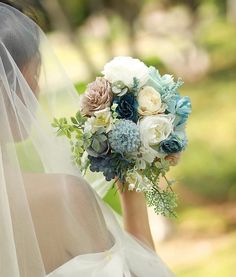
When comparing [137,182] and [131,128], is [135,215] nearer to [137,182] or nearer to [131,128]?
[137,182]

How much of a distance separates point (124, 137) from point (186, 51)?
8095mm

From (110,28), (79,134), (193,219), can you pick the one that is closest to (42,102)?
(79,134)

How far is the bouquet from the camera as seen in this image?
1.72 metres

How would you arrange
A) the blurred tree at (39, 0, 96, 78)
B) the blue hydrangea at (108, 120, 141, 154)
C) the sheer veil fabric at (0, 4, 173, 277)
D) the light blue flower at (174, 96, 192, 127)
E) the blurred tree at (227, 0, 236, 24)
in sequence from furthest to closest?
the blurred tree at (227, 0, 236, 24), the blurred tree at (39, 0, 96, 78), the light blue flower at (174, 96, 192, 127), the blue hydrangea at (108, 120, 141, 154), the sheer veil fabric at (0, 4, 173, 277)

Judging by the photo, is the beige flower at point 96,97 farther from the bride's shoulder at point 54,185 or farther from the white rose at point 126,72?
the bride's shoulder at point 54,185

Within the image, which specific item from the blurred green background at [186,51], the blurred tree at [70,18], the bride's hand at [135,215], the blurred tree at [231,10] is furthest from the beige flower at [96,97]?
the blurred tree at [231,10]

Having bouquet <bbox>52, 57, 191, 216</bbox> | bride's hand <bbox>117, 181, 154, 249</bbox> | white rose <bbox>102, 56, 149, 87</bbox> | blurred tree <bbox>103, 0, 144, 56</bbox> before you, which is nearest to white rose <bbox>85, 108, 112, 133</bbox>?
bouquet <bbox>52, 57, 191, 216</bbox>

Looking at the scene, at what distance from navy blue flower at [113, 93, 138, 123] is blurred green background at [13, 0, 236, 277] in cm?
528

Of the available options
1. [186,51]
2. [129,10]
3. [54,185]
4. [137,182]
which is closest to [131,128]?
[137,182]

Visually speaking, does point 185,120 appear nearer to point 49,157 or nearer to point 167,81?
point 167,81

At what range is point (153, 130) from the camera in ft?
5.68

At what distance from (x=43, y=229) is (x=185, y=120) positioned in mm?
491

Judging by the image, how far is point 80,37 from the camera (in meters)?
9.88

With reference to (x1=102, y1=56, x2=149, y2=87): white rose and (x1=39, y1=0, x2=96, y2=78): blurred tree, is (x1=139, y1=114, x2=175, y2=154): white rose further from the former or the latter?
(x1=39, y1=0, x2=96, y2=78): blurred tree
